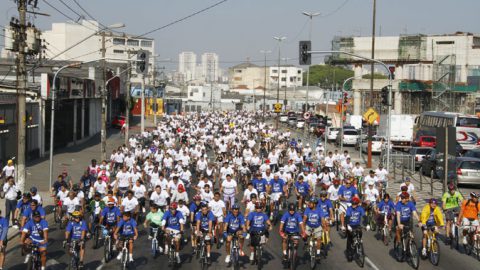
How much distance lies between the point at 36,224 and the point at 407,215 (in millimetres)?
8284

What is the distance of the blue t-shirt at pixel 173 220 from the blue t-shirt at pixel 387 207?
18.1 feet

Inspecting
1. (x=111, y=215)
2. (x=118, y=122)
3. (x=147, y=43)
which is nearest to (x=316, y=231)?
(x=111, y=215)

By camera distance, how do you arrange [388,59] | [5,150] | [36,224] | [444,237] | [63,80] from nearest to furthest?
[36,224] < [444,237] < [5,150] < [63,80] < [388,59]

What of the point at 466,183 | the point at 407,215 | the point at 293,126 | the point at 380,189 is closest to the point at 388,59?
the point at 293,126

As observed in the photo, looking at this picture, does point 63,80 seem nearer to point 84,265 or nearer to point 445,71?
point 84,265

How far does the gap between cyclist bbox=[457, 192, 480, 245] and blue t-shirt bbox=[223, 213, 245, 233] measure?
5.55 meters

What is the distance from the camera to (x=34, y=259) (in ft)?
42.3

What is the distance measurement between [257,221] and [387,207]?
4314 millimetres

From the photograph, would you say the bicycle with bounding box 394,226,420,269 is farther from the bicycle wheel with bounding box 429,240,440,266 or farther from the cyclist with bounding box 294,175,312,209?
the cyclist with bounding box 294,175,312,209

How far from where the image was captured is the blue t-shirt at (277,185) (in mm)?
19969

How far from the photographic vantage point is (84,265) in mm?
14438

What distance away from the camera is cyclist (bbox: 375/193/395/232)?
1697 centimetres

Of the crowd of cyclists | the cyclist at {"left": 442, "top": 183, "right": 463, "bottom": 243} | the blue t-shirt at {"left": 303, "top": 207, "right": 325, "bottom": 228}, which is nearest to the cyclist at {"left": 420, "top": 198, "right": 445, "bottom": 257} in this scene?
the crowd of cyclists

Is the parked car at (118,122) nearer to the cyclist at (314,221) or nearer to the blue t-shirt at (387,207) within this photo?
the blue t-shirt at (387,207)
